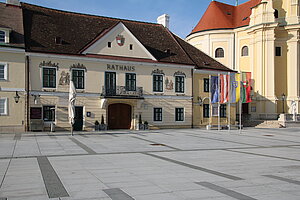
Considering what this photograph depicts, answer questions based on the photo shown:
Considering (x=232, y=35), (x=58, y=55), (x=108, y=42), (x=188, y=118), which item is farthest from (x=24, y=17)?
(x=232, y=35)

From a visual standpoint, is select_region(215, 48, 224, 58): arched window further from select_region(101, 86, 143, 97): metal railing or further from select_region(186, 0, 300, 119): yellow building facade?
select_region(101, 86, 143, 97): metal railing

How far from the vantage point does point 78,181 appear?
892cm

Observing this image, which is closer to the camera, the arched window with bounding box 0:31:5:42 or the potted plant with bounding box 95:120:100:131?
the arched window with bounding box 0:31:5:42

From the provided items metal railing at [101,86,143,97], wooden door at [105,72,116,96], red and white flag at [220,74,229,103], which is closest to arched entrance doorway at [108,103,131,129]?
metal railing at [101,86,143,97]

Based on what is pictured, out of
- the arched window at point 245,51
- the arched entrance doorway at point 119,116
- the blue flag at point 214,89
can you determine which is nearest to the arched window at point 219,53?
the arched window at point 245,51

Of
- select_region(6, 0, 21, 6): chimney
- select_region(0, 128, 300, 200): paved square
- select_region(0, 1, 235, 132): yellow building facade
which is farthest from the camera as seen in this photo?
select_region(6, 0, 21, 6): chimney

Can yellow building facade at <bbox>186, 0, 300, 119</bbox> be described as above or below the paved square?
above

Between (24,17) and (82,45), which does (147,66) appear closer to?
(82,45)

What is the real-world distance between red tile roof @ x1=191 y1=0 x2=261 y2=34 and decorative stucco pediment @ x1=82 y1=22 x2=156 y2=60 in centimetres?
2272

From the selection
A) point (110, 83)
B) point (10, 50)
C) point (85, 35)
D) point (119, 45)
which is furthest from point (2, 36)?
point (119, 45)

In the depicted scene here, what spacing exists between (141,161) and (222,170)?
324cm

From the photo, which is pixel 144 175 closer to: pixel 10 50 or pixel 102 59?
pixel 10 50

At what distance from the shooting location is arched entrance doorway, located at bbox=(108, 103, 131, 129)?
103 ft

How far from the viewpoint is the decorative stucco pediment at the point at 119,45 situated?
29.7 metres
